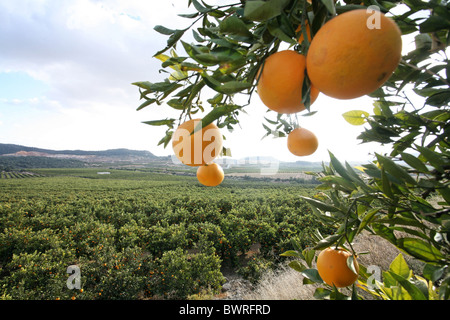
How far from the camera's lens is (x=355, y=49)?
0.31m

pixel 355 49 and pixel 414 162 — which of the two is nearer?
pixel 355 49

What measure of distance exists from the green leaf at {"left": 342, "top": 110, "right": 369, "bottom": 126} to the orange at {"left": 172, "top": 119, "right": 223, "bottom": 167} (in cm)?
64

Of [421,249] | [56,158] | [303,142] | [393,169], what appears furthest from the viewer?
[56,158]

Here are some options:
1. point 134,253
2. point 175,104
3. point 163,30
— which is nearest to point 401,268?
point 175,104

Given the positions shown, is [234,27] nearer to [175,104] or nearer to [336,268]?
[175,104]

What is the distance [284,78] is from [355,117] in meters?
0.75

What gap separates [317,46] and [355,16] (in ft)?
0.20

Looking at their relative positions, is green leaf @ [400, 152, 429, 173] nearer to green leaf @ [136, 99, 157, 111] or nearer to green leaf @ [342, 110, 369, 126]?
green leaf @ [342, 110, 369, 126]

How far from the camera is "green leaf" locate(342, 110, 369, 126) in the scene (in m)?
0.94

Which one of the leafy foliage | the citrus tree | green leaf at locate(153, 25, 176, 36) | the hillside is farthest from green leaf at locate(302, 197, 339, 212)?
the hillside
